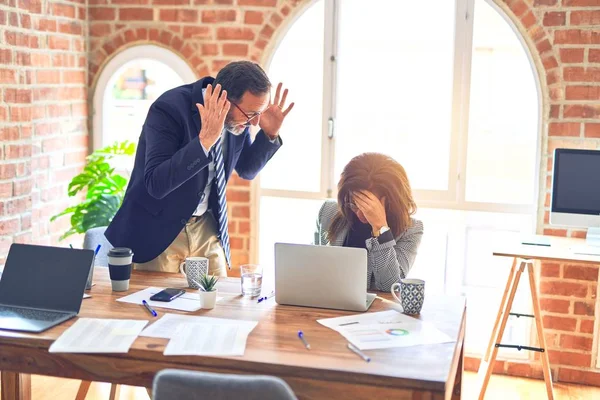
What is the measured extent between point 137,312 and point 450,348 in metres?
0.93

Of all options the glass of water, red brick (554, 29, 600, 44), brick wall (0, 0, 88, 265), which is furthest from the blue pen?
red brick (554, 29, 600, 44)

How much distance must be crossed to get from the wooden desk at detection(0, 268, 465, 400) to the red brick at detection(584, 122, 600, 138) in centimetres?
185

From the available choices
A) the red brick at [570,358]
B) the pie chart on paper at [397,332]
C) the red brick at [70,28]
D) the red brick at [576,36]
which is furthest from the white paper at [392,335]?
the red brick at [70,28]

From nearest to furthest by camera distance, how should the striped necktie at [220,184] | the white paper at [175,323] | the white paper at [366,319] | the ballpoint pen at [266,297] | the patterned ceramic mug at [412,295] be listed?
the white paper at [175,323]
the white paper at [366,319]
the patterned ceramic mug at [412,295]
the ballpoint pen at [266,297]
the striped necktie at [220,184]

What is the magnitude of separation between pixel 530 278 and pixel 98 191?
231 centimetres

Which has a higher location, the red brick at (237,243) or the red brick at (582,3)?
the red brick at (582,3)

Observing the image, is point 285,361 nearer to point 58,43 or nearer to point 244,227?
point 244,227

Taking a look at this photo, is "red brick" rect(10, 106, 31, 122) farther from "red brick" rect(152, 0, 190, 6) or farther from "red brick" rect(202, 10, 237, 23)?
"red brick" rect(202, 10, 237, 23)

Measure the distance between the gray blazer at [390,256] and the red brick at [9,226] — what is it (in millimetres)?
1739

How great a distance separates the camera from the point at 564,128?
373 centimetres

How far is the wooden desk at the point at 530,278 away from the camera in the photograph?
324cm

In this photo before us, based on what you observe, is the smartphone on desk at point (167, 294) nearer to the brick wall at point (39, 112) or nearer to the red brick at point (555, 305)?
the brick wall at point (39, 112)

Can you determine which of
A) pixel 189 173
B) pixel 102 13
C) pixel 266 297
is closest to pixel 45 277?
pixel 189 173

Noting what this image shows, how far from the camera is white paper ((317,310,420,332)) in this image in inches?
84.3
